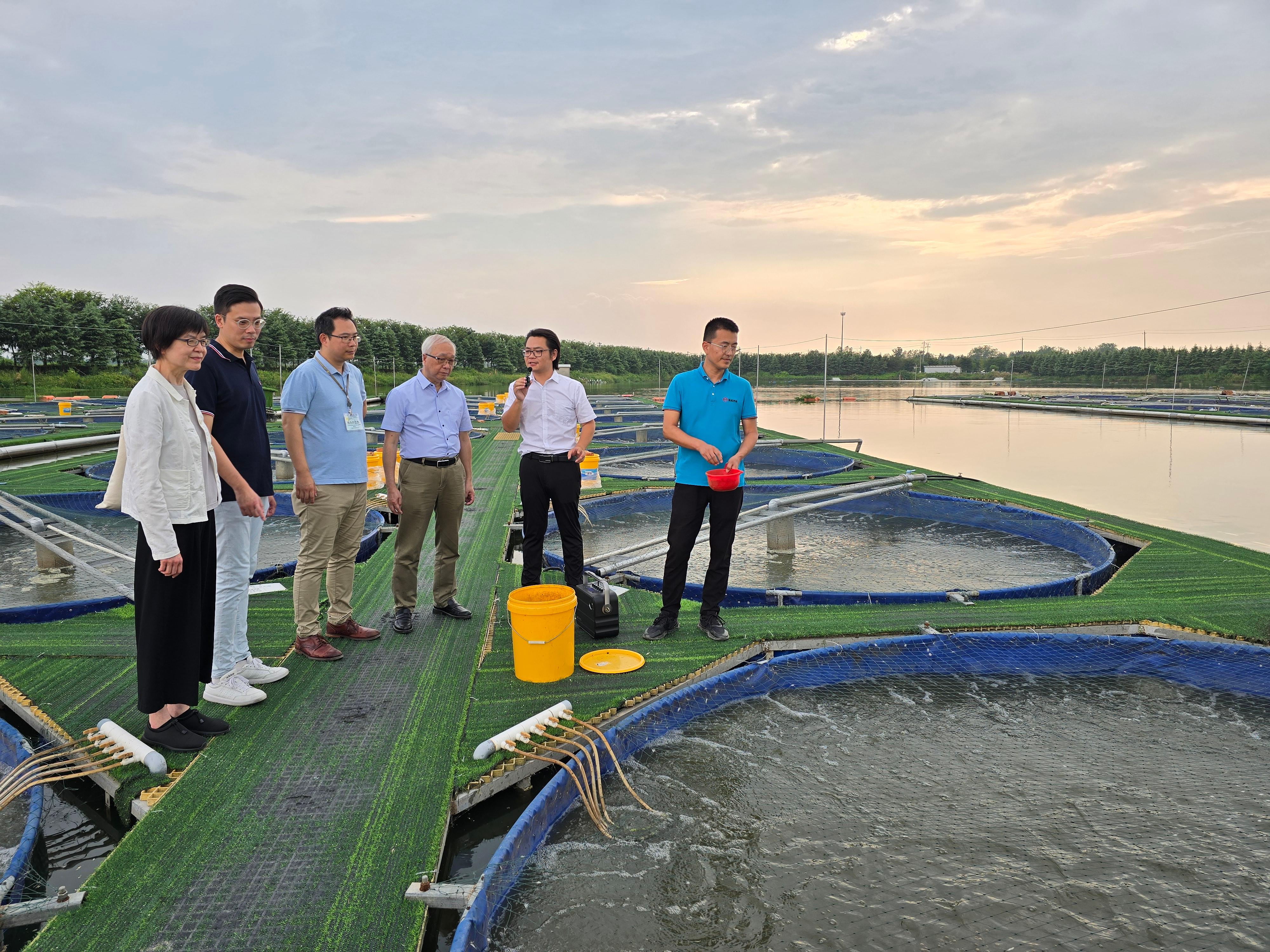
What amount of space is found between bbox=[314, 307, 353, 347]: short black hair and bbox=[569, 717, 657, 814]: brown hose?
199 centimetres

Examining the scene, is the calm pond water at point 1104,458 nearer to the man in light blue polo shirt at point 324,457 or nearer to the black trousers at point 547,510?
the black trousers at point 547,510

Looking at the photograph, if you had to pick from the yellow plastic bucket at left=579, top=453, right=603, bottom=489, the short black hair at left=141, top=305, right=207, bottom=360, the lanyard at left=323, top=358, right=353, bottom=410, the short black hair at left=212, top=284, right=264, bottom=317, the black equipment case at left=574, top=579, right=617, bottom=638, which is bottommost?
the black equipment case at left=574, top=579, right=617, bottom=638

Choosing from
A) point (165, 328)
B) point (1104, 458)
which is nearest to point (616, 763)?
point (165, 328)

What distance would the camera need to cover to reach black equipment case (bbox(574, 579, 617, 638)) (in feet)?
11.7

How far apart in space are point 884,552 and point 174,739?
20.3 feet

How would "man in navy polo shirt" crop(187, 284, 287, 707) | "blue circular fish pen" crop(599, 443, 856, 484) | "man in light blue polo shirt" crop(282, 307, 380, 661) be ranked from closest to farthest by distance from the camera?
"man in navy polo shirt" crop(187, 284, 287, 707), "man in light blue polo shirt" crop(282, 307, 380, 661), "blue circular fish pen" crop(599, 443, 856, 484)

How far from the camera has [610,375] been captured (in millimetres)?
69250

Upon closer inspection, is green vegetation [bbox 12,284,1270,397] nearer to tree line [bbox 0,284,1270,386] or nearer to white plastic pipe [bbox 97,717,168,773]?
tree line [bbox 0,284,1270,386]

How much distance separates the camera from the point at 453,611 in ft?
12.7

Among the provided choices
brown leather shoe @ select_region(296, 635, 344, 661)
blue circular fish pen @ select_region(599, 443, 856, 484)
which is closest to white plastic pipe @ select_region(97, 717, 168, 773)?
brown leather shoe @ select_region(296, 635, 344, 661)

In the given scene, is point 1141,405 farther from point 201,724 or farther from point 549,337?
point 201,724

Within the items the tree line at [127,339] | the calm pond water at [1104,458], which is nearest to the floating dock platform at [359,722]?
the calm pond water at [1104,458]

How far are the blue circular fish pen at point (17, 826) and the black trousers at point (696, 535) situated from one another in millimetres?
2542

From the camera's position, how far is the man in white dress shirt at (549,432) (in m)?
3.71
